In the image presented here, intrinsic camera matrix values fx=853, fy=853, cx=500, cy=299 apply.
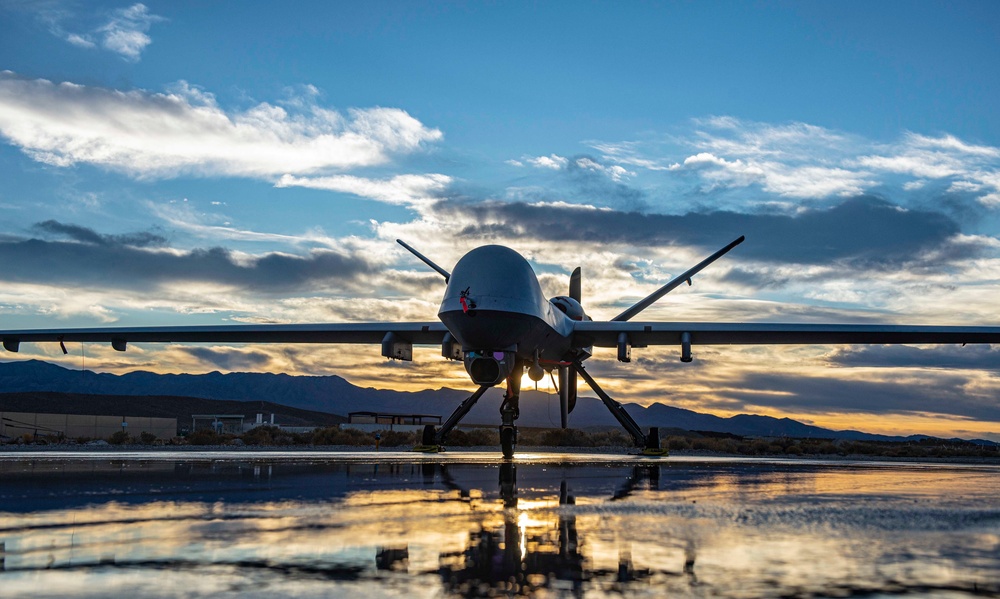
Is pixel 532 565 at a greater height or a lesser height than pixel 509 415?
lesser

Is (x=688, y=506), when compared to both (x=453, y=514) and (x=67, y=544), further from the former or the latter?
(x=67, y=544)

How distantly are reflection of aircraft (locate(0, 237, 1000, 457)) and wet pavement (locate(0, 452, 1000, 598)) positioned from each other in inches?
316

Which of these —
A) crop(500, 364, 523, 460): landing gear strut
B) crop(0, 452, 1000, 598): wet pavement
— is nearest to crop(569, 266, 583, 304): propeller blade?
crop(500, 364, 523, 460): landing gear strut

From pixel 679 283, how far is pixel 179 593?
28.9 meters

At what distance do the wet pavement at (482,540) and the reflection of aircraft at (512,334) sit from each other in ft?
26.3

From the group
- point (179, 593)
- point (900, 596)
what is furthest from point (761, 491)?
point (179, 593)

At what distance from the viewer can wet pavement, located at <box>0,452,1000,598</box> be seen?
5.36 metres

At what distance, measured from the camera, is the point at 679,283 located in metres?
32.5

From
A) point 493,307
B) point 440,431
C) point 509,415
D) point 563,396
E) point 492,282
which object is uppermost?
point 492,282

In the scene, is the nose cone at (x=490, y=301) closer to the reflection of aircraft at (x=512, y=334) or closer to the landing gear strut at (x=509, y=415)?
the reflection of aircraft at (x=512, y=334)

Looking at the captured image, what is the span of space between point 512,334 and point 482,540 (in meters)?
14.1

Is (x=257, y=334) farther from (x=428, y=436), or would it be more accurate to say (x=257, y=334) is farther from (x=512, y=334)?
(x=512, y=334)

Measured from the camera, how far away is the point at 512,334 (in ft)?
69.7


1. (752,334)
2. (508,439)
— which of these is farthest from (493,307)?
(752,334)
